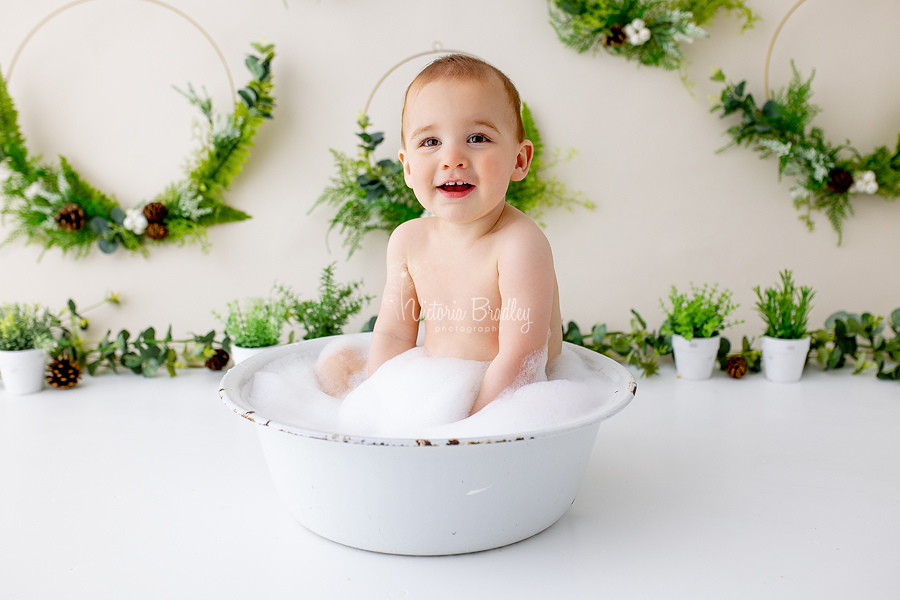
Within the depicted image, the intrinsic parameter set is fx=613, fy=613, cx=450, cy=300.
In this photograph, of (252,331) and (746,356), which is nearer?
(252,331)

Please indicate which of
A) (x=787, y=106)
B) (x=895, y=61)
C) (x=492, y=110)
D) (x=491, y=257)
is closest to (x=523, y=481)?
(x=491, y=257)

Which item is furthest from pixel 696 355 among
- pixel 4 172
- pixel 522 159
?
pixel 4 172

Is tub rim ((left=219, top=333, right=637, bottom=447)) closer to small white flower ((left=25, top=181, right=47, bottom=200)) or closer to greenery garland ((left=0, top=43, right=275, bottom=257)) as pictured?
greenery garland ((left=0, top=43, right=275, bottom=257))

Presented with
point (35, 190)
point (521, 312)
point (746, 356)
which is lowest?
point (746, 356)

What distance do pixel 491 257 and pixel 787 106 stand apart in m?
1.24

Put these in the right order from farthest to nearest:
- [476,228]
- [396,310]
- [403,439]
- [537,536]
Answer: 1. [396,310]
2. [476,228]
3. [537,536]
4. [403,439]

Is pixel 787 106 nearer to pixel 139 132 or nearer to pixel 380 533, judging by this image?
pixel 380 533

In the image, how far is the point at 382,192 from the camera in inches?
64.7

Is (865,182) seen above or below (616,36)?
below

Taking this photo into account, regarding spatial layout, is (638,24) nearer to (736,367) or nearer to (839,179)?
(839,179)

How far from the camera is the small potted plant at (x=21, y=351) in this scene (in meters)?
1.44

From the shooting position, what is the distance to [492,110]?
864 mm

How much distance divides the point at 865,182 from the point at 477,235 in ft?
4.45

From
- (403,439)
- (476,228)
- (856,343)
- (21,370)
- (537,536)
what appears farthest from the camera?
(856,343)
